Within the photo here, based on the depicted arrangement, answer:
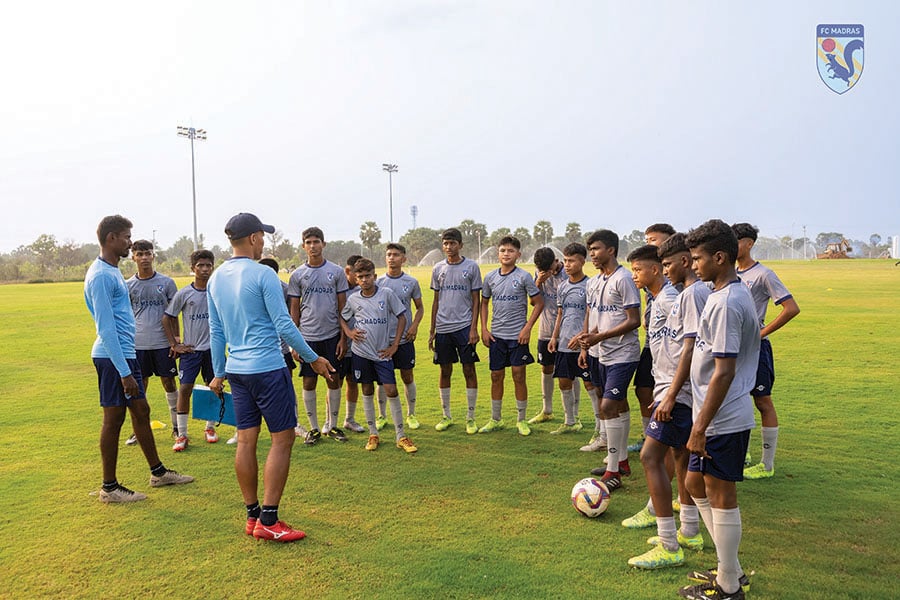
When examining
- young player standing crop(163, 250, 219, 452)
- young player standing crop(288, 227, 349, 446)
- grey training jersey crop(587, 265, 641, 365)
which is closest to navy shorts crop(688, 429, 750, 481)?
grey training jersey crop(587, 265, 641, 365)

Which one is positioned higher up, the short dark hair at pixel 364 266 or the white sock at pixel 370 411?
the short dark hair at pixel 364 266

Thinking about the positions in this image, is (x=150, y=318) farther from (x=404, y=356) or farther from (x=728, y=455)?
(x=728, y=455)

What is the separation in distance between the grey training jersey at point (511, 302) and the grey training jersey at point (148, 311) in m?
3.84

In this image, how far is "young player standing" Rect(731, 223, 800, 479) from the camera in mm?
5516

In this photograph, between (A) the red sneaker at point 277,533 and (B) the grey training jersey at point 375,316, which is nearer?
(A) the red sneaker at point 277,533

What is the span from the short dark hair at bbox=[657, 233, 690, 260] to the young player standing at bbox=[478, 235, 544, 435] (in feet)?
10.3

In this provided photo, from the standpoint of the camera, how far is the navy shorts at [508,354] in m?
7.43

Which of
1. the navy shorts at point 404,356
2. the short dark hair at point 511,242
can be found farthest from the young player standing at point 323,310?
the short dark hair at point 511,242

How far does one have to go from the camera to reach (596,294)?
19.0ft

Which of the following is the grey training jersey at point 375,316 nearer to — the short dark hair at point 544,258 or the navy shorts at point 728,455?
the short dark hair at point 544,258

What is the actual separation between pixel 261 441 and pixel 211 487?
1.46 meters

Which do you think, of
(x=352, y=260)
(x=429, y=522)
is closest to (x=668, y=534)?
(x=429, y=522)

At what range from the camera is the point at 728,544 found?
3535 millimetres

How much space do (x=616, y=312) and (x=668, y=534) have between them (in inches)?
81.0
